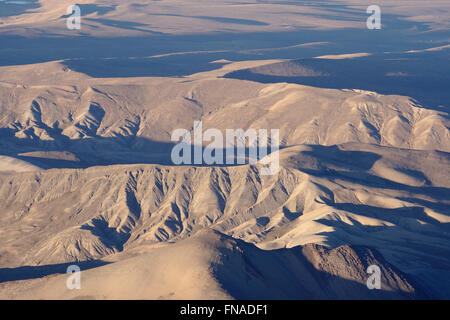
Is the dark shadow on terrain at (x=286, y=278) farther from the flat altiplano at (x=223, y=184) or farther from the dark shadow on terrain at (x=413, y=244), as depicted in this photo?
the dark shadow on terrain at (x=413, y=244)

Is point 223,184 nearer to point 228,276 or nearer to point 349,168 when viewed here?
point 349,168

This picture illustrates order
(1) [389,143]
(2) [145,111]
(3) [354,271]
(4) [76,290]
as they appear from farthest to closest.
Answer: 1. (2) [145,111]
2. (1) [389,143]
3. (3) [354,271]
4. (4) [76,290]

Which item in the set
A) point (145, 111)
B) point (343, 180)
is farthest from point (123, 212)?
point (145, 111)

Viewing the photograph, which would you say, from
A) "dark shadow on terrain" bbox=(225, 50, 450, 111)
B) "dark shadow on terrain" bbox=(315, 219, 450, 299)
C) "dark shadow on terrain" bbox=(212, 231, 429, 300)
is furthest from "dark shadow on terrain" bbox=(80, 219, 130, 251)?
"dark shadow on terrain" bbox=(225, 50, 450, 111)

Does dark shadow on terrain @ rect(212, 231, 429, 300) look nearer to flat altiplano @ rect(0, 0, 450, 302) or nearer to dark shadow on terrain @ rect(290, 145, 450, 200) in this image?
flat altiplano @ rect(0, 0, 450, 302)

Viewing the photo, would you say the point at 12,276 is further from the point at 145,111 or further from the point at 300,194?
the point at 145,111

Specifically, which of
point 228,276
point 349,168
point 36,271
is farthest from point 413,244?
point 36,271

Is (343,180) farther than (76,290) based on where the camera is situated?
Yes
